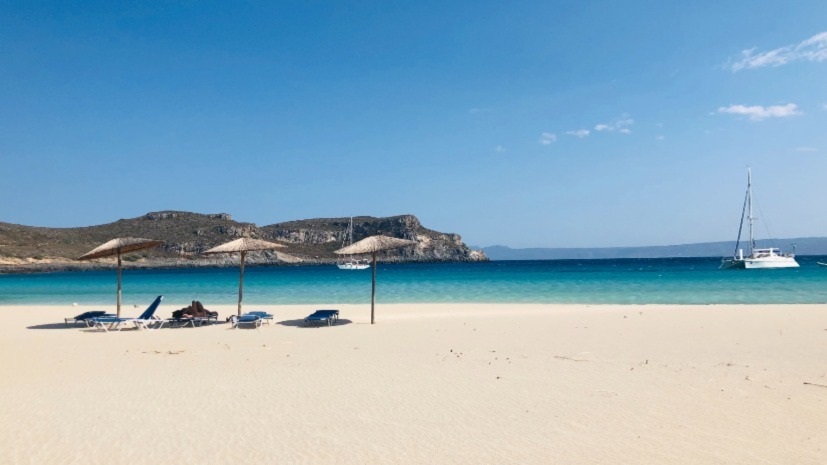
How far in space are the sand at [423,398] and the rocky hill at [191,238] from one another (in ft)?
159

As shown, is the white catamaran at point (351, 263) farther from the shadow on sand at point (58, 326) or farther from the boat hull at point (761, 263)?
the shadow on sand at point (58, 326)

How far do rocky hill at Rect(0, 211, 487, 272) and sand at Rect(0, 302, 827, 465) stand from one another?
48.3 metres

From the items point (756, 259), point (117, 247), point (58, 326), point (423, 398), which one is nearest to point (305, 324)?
point (117, 247)

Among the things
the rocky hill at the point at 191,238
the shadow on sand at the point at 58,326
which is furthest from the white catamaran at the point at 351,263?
the shadow on sand at the point at 58,326

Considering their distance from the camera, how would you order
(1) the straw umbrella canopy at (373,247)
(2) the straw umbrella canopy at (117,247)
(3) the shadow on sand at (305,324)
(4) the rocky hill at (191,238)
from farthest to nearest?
(4) the rocky hill at (191,238), (2) the straw umbrella canopy at (117,247), (1) the straw umbrella canopy at (373,247), (3) the shadow on sand at (305,324)

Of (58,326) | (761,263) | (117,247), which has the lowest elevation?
(58,326)

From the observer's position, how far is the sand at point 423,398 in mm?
5047

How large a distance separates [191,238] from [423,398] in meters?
90.1

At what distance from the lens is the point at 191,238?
89.8 meters

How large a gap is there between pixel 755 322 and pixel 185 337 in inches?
560

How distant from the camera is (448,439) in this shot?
5.34 meters

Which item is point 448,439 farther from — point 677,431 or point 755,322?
point 755,322

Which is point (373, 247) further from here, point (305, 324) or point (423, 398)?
point (423, 398)

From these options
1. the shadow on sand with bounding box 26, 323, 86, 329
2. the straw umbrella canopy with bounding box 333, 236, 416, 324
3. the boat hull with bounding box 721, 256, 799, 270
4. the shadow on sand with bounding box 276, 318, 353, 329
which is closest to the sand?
the shadow on sand with bounding box 276, 318, 353, 329
